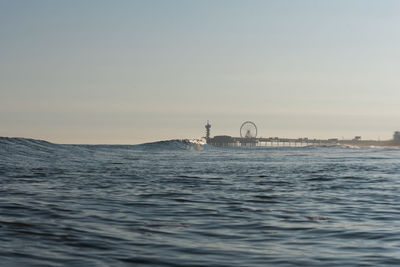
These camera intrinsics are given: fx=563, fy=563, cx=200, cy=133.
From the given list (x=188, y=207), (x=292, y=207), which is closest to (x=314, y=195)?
(x=292, y=207)

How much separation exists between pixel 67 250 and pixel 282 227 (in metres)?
4.27

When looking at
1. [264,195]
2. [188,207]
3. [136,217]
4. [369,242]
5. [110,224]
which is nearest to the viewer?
[369,242]

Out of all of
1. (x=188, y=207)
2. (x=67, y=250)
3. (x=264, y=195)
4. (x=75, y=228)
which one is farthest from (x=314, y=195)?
(x=67, y=250)

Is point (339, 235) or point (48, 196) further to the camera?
point (48, 196)

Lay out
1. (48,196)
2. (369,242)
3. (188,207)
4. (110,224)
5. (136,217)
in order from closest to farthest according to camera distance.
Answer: (369,242), (110,224), (136,217), (188,207), (48,196)

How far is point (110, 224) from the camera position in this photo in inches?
411

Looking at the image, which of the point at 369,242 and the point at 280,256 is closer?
the point at 280,256

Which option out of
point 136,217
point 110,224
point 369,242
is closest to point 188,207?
point 136,217

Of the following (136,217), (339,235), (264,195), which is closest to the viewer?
(339,235)

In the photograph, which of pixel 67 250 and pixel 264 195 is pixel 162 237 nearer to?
pixel 67 250

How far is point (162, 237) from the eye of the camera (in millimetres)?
9172

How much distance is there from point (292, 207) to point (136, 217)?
14.1 ft

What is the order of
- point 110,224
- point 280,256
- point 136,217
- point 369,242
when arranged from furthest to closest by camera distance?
1. point 136,217
2. point 110,224
3. point 369,242
4. point 280,256

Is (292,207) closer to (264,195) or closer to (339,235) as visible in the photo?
(264,195)
